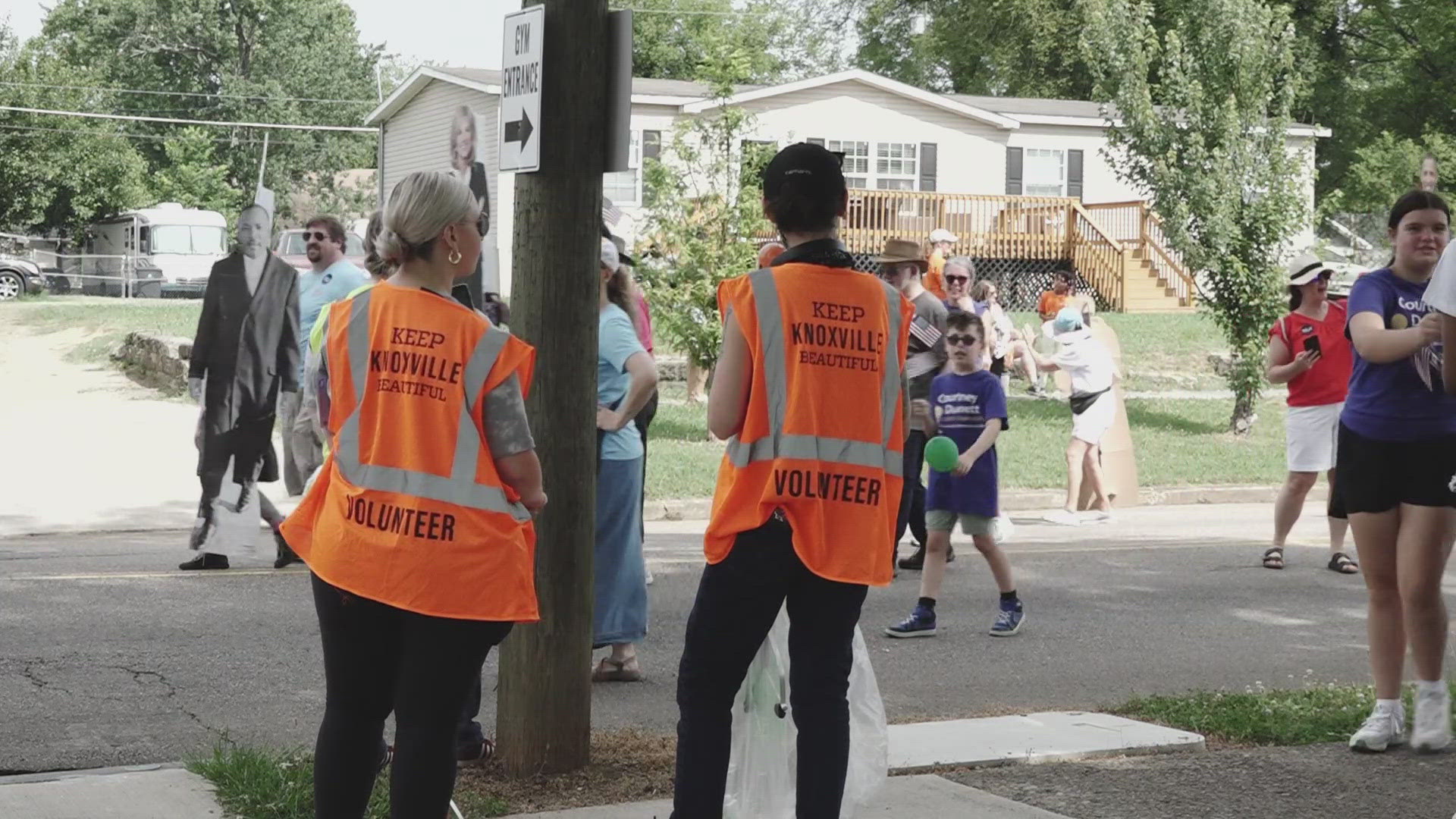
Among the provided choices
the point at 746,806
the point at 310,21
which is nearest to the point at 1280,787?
the point at 746,806

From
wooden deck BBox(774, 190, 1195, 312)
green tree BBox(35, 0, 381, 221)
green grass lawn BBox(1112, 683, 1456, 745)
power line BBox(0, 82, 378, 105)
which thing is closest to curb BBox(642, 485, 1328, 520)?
green grass lawn BBox(1112, 683, 1456, 745)

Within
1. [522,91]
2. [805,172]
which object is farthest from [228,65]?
[805,172]

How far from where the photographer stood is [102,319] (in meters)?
31.0

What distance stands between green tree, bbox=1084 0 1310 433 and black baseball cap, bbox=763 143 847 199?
677 inches

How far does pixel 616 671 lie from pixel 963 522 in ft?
7.59

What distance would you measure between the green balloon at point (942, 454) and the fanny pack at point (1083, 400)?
19.4 feet

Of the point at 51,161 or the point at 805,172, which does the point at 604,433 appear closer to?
the point at 805,172

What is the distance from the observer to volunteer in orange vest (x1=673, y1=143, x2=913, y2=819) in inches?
169

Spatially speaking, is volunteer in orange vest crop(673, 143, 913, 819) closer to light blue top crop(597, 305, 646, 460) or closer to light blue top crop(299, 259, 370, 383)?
light blue top crop(597, 305, 646, 460)

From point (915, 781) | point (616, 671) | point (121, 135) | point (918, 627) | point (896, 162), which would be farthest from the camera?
point (121, 135)

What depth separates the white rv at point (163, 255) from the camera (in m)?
46.6

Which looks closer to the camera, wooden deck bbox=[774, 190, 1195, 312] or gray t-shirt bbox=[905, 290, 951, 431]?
gray t-shirt bbox=[905, 290, 951, 431]

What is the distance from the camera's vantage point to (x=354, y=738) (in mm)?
4012

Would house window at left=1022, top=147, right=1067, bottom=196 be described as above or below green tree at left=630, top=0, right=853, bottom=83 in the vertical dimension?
below
